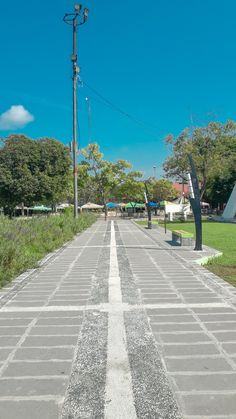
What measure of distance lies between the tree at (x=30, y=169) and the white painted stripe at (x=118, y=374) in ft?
95.4

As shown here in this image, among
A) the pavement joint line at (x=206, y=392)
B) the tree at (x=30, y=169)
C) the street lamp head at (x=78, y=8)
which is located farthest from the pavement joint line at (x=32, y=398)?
the tree at (x=30, y=169)

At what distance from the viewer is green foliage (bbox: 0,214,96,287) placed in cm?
802

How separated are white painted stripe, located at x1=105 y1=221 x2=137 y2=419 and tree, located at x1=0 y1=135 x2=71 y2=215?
2908 centimetres

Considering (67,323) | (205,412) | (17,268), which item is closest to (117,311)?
(67,323)

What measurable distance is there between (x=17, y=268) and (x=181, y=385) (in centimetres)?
587

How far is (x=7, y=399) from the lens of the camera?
2.99 metres

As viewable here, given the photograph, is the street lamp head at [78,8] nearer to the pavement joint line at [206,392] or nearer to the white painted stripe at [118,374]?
the white painted stripe at [118,374]

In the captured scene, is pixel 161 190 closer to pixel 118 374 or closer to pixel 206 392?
pixel 118 374

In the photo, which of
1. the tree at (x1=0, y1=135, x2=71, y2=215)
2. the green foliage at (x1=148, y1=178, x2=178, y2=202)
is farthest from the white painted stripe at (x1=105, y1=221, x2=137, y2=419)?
the green foliage at (x1=148, y1=178, x2=178, y2=202)

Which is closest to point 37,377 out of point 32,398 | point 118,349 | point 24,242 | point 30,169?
point 32,398

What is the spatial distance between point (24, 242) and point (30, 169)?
24673 millimetres

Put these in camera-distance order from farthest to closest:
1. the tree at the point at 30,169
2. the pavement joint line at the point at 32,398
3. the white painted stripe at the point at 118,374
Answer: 1. the tree at the point at 30,169
2. the pavement joint line at the point at 32,398
3. the white painted stripe at the point at 118,374

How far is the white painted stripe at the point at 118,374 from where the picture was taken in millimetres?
2842

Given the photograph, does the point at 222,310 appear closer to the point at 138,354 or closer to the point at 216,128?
the point at 138,354
